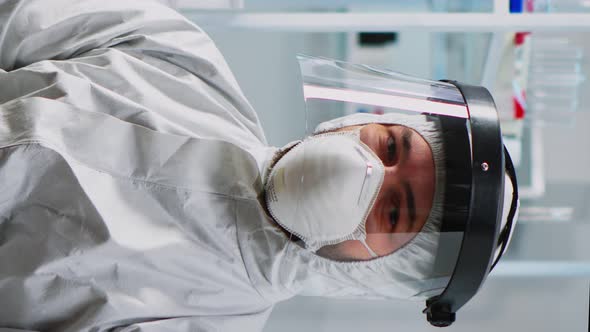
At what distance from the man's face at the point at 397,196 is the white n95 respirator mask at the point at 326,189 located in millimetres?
13

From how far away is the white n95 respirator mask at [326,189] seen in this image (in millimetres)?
1017

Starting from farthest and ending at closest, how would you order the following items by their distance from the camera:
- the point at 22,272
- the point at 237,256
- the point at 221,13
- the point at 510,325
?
the point at 510,325, the point at 221,13, the point at 237,256, the point at 22,272

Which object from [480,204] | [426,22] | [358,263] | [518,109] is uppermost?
[426,22]

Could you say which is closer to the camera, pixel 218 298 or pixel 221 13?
pixel 218 298

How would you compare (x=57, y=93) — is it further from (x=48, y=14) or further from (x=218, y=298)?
(x=218, y=298)

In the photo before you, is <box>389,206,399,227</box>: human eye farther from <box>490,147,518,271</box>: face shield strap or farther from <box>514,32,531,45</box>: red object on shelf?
<box>514,32,531,45</box>: red object on shelf

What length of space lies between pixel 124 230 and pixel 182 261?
11 cm

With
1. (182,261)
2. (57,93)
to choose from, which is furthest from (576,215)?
(57,93)

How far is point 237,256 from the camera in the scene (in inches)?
42.8

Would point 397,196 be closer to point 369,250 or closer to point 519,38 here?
point 369,250

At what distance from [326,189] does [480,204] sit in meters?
0.24

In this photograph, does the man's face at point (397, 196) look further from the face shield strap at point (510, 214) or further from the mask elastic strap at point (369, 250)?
the face shield strap at point (510, 214)

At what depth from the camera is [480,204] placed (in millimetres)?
1002

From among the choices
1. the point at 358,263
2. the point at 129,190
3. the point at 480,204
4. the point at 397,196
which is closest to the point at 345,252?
the point at 358,263
